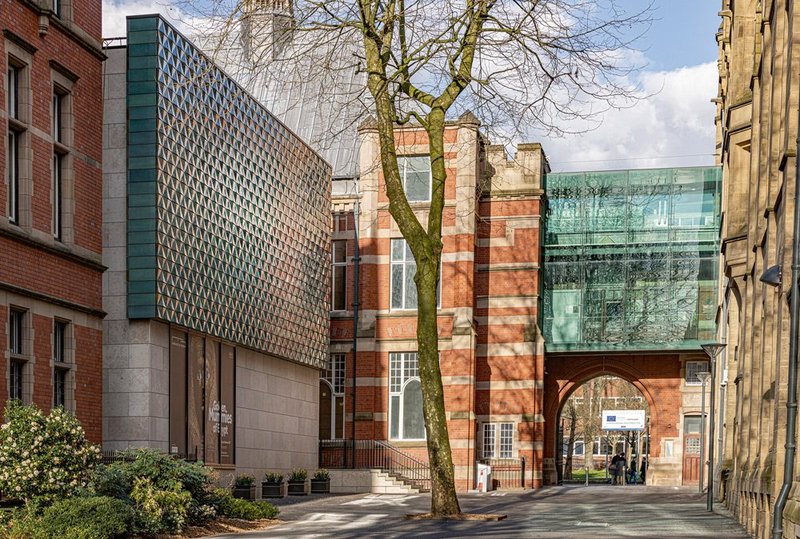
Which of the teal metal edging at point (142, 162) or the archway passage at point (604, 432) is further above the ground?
the teal metal edging at point (142, 162)

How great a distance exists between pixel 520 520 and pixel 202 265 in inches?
416

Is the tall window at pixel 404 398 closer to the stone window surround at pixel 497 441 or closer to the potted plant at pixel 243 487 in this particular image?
the stone window surround at pixel 497 441

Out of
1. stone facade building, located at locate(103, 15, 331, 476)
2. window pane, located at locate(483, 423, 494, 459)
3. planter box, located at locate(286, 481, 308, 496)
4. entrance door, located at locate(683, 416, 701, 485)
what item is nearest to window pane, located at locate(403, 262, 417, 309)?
window pane, located at locate(483, 423, 494, 459)

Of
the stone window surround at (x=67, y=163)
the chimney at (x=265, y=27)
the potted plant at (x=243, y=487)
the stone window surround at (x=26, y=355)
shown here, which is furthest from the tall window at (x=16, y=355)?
the potted plant at (x=243, y=487)

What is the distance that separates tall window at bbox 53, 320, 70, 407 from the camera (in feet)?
76.6

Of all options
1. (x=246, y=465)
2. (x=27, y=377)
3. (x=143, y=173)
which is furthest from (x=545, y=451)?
(x=27, y=377)

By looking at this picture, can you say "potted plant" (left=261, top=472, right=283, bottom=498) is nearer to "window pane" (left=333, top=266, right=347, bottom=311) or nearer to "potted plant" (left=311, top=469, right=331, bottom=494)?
"potted plant" (left=311, top=469, right=331, bottom=494)

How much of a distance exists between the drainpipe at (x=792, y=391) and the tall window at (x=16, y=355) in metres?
13.2

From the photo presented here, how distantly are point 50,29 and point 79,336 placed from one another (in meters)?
6.00

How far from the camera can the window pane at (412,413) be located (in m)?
44.8

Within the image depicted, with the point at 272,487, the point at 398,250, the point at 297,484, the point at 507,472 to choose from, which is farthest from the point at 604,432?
the point at 272,487

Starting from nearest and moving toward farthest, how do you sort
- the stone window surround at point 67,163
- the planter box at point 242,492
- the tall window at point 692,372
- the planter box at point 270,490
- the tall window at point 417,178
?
the stone window surround at point 67,163, the planter box at point 242,492, the planter box at point 270,490, the tall window at point 417,178, the tall window at point 692,372

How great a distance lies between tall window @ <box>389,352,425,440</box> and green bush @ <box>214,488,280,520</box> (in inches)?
857

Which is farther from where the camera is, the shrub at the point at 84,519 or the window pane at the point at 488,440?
the window pane at the point at 488,440
